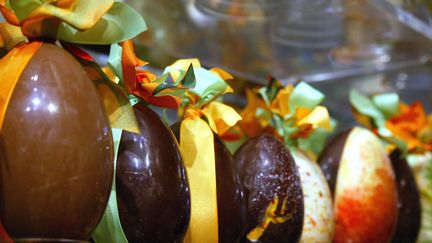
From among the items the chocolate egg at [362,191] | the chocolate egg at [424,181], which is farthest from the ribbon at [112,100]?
the chocolate egg at [424,181]

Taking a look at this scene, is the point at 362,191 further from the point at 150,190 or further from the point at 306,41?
the point at 306,41

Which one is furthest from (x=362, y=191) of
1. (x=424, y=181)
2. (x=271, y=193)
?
(x=424, y=181)

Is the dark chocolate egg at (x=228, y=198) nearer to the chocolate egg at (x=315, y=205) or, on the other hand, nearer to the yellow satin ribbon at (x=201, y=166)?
the yellow satin ribbon at (x=201, y=166)

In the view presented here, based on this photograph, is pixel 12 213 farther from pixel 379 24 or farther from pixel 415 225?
pixel 379 24

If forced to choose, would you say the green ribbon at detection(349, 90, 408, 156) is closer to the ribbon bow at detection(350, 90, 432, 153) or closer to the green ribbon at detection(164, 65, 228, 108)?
the ribbon bow at detection(350, 90, 432, 153)

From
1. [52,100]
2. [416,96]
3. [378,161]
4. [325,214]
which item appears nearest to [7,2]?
[52,100]

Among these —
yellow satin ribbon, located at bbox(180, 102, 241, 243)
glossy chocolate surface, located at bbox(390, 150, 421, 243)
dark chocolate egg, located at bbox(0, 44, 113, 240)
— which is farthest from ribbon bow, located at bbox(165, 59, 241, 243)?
glossy chocolate surface, located at bbox(390, 150, 421, 243)
